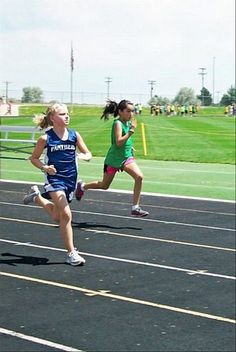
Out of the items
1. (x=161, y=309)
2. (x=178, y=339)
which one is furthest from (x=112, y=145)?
(x=178, y=339)

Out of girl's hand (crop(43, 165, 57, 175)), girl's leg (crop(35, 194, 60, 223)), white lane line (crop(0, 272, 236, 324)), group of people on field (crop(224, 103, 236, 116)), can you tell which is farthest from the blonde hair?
white lane line (crop(0, 272, 236, 324))

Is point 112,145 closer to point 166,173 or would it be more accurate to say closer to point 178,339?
point 166,173

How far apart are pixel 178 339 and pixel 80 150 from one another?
341ft

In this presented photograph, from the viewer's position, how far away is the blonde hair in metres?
3.10

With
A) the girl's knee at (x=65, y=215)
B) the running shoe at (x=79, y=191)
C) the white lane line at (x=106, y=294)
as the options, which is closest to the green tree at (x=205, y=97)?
the running shoe at (x=79, y=191)

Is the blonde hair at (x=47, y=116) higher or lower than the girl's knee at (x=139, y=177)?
higher

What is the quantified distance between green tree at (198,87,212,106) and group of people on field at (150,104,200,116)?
3cm

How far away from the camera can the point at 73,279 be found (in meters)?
55.2

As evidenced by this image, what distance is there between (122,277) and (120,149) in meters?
54.9

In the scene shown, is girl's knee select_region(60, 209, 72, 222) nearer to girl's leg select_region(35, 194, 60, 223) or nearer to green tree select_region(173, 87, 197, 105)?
girl's leg select_region(35, 194, 60, 223)

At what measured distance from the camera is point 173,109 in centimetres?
399

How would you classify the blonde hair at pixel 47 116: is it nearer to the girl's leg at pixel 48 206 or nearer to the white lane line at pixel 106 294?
the girl's leg at pixel 48 206

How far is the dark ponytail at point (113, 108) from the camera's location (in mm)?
3402

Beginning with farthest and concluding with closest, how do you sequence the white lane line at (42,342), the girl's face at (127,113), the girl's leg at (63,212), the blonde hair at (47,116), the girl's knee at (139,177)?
the white lane line at (42,342), the girl's knee at (139,177), the girl's face at (127,113), the girl's leg at (63,212), the blonde hair at (47,116)
